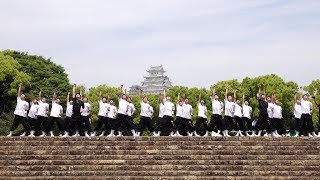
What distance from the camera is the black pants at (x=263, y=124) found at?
65.1 ft

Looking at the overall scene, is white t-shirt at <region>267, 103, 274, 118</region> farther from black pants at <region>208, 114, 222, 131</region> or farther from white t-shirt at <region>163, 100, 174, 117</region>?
white t-shirt at <region>163, 100, 174, 117</region>

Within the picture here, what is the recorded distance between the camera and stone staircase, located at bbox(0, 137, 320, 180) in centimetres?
1555

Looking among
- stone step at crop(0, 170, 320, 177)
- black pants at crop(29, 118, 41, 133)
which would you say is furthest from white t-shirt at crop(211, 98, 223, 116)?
black pants at crop(29, 118, 41, 133)

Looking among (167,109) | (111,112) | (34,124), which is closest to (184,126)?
(167,109)

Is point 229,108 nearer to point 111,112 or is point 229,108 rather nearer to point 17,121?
point 111,112

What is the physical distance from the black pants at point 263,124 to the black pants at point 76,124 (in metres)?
6.03

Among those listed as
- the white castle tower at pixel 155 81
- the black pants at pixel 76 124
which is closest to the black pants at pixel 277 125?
the black pants at pixel 76 124

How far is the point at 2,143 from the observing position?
691 inches

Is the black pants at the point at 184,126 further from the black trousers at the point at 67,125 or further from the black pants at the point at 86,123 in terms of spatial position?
the black trousers at the point at 67,125

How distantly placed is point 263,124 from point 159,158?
5101mm

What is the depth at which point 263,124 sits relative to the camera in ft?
65.4

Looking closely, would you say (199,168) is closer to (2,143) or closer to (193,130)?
(193,130)

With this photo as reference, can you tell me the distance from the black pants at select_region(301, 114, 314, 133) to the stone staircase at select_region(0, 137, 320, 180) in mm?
2357

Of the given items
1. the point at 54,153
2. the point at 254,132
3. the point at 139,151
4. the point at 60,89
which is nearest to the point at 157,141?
the point at 139,151
